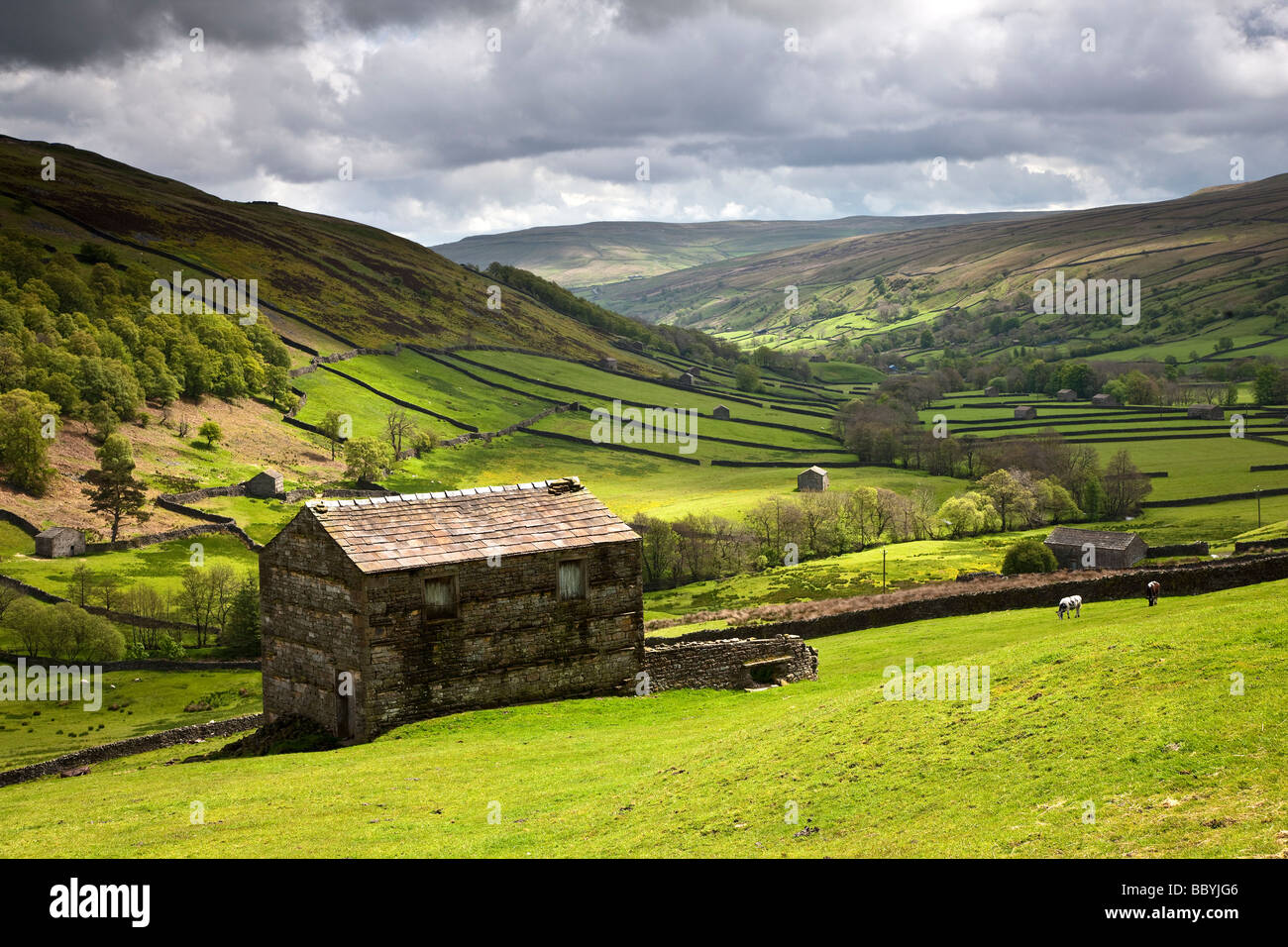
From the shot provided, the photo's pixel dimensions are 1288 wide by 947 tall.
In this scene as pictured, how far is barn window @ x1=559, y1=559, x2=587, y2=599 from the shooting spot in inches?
1276

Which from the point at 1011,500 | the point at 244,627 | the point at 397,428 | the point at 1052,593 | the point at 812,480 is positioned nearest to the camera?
the point at 1052,593

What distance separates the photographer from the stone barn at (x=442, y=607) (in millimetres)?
29375

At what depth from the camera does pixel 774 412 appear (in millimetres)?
187875

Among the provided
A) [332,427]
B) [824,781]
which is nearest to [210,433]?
[332,427]

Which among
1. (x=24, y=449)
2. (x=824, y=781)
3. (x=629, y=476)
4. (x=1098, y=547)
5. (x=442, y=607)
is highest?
(x=24, y=449)

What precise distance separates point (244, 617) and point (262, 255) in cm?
13368

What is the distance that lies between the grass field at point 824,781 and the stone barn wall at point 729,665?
4.38 meters

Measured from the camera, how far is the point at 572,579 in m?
32.6

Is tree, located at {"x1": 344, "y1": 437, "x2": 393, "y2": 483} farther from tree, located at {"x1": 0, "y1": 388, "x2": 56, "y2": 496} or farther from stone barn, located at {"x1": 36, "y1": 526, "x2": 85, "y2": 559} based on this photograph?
stone barn, located at {"x1": 36, "y1": 526, "x2": 85, "y2": 559}

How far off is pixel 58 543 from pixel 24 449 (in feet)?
49.4

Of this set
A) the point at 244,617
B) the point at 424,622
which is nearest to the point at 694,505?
the point at 244,617

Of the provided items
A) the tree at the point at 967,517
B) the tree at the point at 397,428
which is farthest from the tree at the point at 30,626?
the tree at the point at 967,517

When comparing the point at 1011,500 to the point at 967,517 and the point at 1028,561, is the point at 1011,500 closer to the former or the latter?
the point at 967,517

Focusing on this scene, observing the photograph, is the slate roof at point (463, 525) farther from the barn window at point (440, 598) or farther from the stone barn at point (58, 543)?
the stone barn at point (58, 543)
